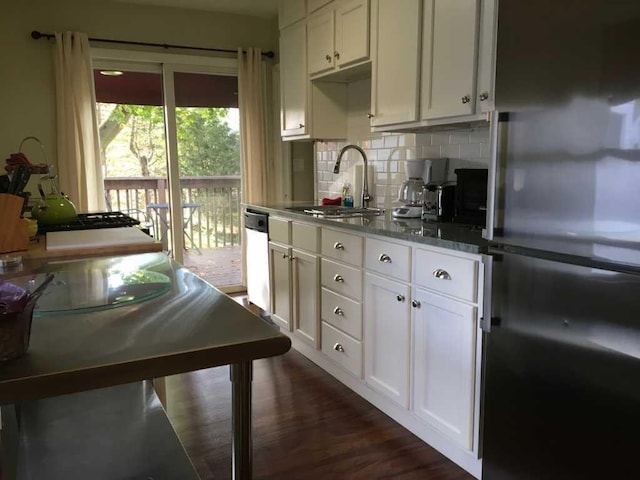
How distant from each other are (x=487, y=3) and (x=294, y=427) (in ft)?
6.80

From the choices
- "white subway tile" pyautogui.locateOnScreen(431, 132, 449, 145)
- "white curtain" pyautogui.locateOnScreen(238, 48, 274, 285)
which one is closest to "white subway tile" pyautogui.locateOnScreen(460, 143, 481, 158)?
"white subway tile" pyautogui.locateOnScreen(431, 132, 449, 145)

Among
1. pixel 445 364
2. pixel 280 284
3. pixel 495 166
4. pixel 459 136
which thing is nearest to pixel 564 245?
pixel 495 166

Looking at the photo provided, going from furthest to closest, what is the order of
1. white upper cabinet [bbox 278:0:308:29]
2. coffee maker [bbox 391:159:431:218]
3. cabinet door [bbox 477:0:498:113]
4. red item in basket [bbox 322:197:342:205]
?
1. red item in basket [bbox 322:197:342:205]
2. white upper cabinet [bbox 278:0:308:29]
3. coffee maker [bbox 391:159:431:218]
4. cabinet door [bbox 477:0:498:113]

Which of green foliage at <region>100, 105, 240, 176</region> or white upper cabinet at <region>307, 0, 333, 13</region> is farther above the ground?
white upper cabinet at <region>307, 0, 333, 13</region>

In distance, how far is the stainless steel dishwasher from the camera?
375 cm

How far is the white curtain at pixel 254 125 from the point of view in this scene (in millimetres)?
4656

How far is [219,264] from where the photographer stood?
5117 millimetres

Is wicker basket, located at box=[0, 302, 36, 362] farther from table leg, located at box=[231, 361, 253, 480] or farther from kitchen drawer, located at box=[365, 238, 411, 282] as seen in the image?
kitchen drawer, located at box=[365, 238, 411, 282]

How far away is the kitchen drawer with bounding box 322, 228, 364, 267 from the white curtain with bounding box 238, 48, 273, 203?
2009 mm

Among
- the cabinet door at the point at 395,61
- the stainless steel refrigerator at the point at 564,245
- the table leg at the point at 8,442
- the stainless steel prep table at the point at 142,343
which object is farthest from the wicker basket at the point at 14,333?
the cabinet door at the point at 395,61

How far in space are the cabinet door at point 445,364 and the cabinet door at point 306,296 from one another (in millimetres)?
942

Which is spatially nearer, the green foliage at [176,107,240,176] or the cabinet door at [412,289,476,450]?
the cabinet door at [412,289,476,450]

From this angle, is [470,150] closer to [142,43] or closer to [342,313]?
[342,313]

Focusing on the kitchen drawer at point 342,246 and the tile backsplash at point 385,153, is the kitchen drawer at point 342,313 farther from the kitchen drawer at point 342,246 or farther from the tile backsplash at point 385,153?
the tile backsplash at point 385,153
